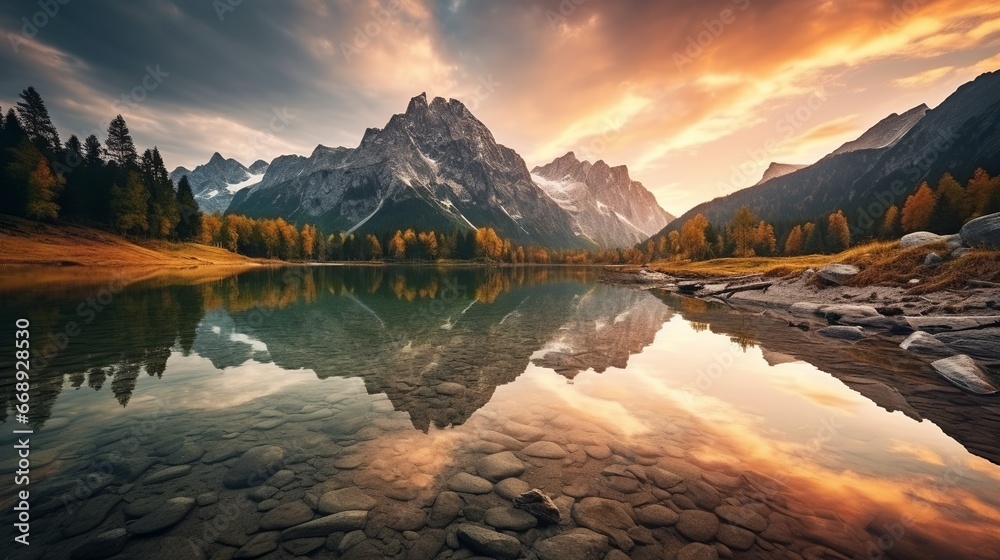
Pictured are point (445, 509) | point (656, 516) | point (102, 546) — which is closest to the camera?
point (102, 546)

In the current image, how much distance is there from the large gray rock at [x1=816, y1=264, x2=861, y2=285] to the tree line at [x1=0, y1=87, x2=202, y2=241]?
14875cm

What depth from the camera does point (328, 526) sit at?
6.88m

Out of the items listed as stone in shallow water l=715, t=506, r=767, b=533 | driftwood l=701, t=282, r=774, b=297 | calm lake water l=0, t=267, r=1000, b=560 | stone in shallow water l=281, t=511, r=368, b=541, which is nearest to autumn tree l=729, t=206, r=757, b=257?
driftwood l=701, t=282, r=774, b=297

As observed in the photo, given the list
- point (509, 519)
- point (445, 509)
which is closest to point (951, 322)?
point (509, 519)

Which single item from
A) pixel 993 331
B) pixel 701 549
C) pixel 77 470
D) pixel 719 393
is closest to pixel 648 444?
pixel 701 549

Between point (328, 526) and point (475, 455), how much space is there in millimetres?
3903

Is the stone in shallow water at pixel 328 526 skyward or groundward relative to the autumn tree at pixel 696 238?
groundward

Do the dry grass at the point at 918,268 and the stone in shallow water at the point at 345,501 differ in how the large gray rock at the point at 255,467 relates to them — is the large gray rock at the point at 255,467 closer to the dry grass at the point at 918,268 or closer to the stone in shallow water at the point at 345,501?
the stone in shallow water at the point at 345,501

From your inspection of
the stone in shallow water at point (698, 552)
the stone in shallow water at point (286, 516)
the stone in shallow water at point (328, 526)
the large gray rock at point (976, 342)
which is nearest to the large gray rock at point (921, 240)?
the large gray rock at point (976, 342)

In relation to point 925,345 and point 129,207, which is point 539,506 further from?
point 129,207

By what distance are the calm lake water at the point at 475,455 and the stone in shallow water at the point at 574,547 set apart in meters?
0.04

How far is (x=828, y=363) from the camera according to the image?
60.2ft

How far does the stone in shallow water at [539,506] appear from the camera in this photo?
724 centimetres

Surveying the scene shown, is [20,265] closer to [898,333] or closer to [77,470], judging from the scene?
[77,470]
